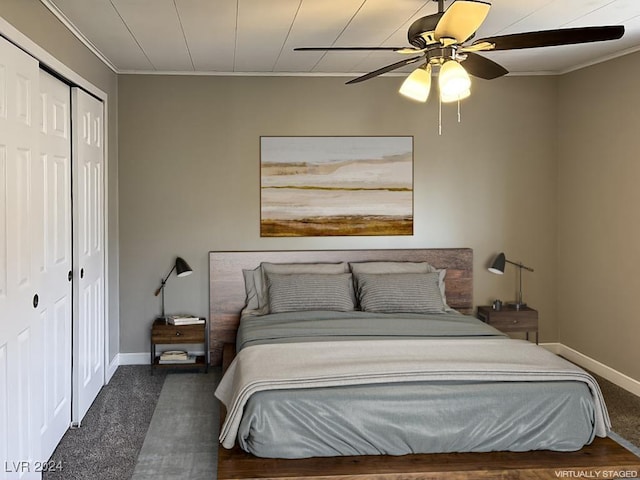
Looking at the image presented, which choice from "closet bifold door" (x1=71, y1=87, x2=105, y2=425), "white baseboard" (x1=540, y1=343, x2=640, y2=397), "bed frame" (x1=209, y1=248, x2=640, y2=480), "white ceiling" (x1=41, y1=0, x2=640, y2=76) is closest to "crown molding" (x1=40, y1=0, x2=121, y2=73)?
"white ceiling" (x1=41, y1=0, x2=640, y2=76)

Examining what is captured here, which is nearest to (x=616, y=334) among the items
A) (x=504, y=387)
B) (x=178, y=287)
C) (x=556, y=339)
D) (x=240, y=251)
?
(x=556, y=339)

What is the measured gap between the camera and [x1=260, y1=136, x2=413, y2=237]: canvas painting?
5.18 meters

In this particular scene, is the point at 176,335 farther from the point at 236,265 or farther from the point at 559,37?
the point at 559,37

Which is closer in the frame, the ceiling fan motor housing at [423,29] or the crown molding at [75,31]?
the ceiling fan motor housing at [423,29]

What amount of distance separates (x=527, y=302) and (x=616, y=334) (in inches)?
34.8

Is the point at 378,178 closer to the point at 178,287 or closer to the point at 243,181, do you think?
the point at 243,181

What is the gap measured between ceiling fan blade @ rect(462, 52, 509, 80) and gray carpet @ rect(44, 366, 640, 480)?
221 centimetres

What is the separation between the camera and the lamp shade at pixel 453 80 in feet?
8.84

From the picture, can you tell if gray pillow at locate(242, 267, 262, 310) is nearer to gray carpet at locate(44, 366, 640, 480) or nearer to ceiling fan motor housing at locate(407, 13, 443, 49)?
gray carpet at locate(44, 366, 640, 480)

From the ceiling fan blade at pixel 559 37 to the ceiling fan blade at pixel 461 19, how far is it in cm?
19

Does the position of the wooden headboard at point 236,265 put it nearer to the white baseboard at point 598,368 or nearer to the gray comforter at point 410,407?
the white baseboard at point 598,368

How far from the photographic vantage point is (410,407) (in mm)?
3000

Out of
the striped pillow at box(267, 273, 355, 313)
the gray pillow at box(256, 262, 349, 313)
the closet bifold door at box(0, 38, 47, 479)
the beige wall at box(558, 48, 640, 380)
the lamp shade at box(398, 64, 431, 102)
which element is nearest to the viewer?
the closet bifold door at box(0, 38, 47, 479)

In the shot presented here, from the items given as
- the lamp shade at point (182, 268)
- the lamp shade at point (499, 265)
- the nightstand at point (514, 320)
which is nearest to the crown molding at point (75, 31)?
the lamp shade at point (182, 268)
